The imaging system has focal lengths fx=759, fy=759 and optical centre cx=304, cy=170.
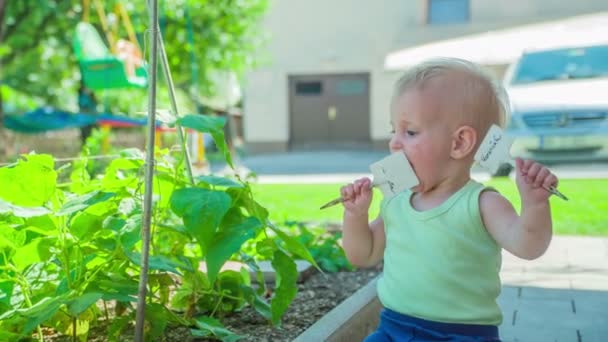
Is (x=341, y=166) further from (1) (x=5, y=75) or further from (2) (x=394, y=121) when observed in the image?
(2) (x=394, y=121)

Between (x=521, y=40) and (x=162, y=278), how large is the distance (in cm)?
1723

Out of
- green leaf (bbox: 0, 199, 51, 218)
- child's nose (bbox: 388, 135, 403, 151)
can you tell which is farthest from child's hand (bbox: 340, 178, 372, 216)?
green leaf (bbox: 0, 199, 51, 218)

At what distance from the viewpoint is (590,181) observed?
874 cm

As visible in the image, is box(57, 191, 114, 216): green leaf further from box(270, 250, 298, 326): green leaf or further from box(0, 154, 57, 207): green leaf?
box(270, 250, 298, 326): green leaf

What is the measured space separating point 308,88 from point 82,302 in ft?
67.0

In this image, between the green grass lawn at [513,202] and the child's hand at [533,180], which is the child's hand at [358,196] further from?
the green grass lawn at [513,202]

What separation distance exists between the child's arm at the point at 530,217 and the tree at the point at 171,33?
1244 cm

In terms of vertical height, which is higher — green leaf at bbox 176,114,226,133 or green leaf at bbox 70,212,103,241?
green leaf at bbox 176,114,226,133

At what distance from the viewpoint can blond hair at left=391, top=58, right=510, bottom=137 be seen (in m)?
1.75

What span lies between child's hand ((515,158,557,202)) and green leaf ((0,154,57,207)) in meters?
1.22

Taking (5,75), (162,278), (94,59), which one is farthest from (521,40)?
(162,278)

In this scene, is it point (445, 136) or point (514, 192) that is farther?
point (514, 192)

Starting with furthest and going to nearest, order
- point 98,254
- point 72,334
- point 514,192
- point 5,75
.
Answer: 1. point 5,75
2. point 514,192
3. point 72,334
4. point 98,254

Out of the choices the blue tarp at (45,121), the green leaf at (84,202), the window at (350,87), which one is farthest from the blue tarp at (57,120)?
the green leaf at (84,202)
